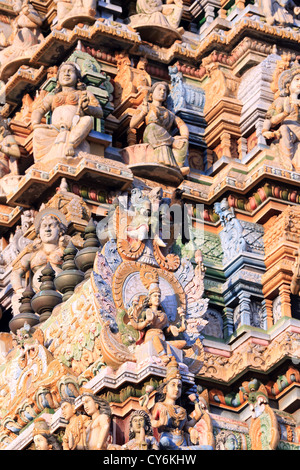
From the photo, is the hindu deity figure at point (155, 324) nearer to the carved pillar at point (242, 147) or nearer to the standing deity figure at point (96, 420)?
the standing deity figure at point (96, 420)

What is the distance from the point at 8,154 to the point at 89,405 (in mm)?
14355

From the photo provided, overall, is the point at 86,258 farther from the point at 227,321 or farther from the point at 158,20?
the point at 158,20

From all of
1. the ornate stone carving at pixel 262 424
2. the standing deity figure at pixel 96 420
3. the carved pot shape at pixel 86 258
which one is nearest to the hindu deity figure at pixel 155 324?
the standing deity figure at pixel 96 420

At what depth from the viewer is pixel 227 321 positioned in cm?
4088

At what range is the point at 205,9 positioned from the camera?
48.4m

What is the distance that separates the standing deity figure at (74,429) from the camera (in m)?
31.8

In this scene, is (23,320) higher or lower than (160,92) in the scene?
lower

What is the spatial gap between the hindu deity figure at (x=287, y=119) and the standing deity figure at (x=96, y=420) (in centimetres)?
1179

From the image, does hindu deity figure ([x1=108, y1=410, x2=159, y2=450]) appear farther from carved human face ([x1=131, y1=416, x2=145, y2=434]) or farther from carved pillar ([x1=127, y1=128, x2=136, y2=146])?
carved pillar ([x1=127, y1=128, x2=136, y2=146])

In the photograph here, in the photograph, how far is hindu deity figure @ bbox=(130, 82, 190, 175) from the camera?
143ft

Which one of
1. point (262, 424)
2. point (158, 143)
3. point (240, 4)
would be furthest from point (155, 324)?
point (240, 4)

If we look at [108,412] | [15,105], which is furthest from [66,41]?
[108,412]
